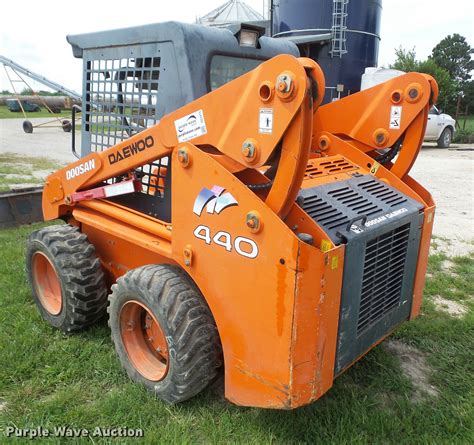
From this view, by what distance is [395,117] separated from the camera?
3131 mm

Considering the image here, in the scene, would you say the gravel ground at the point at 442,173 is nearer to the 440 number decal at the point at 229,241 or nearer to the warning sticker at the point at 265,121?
the 440 number decal at the point at 229,241

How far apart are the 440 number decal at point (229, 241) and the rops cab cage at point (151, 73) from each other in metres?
0.58

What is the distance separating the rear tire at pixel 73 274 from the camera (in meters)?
3.31

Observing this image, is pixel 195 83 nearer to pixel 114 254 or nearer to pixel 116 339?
pixel 114 254

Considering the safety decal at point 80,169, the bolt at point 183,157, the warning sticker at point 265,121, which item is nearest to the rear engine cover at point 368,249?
the warning sticker at point 265,121

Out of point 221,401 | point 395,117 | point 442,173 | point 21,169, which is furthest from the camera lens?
point 442,173

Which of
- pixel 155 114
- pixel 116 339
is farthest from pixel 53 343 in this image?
pixel 155 114

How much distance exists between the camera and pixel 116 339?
302cm

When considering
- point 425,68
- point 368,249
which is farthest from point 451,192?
point 425,68

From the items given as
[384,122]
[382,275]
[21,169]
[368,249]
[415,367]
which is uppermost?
[384,122]

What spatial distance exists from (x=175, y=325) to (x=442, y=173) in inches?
431

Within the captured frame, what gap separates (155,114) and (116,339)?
143cm

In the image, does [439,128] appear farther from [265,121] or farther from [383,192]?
[265,121]

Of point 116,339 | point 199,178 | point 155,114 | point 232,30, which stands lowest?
point 116,339
